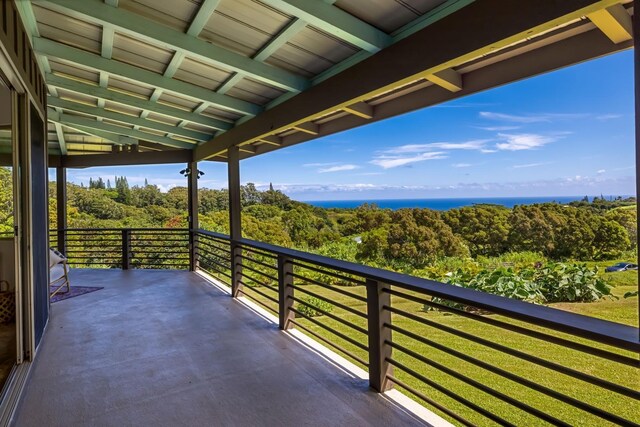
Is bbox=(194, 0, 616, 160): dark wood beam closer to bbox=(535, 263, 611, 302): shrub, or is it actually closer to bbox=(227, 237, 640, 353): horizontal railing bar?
bbox=(227, 237, 640, 353): horizontal railing bar

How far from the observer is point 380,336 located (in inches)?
97.6

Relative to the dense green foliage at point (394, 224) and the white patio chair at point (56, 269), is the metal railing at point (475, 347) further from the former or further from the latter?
the dense green foliage at point (394, 224)

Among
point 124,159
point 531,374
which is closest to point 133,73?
point 124,159

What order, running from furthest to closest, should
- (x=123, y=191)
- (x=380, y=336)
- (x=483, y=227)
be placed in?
1. (x=123, y=191)
2. (x=483, y=227)
3. (x=380, y=336)

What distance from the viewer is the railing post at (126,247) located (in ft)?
24.5

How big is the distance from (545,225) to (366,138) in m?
13.3

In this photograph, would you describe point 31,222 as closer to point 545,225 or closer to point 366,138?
point 545,225

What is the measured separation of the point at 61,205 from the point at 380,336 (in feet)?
23.9

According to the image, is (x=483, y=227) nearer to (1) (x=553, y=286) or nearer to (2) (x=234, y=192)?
(1) (x=553, y=286)

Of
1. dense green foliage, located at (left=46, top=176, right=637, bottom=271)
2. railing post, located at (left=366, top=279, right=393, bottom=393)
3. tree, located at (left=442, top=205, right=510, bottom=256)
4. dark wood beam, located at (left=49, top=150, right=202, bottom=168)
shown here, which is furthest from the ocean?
railing post, located at (left=366, top=279, right=393, bottom=393)

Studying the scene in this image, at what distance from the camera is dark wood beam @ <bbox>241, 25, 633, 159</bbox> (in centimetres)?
184

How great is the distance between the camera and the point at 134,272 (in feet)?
23.5

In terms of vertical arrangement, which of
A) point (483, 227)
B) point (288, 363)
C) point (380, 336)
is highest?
point (483, 227)

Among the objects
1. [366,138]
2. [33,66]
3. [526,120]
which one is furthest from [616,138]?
[33,66]
